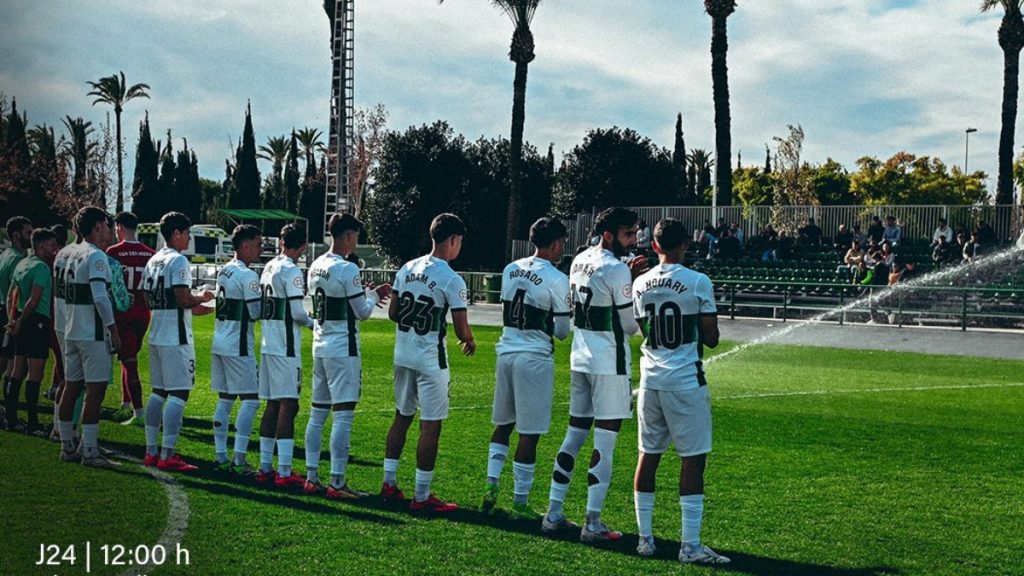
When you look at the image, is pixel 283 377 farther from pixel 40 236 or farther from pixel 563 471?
pixel 40 236

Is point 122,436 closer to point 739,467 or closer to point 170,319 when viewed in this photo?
point 170,319

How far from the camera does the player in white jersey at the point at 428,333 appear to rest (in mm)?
8336

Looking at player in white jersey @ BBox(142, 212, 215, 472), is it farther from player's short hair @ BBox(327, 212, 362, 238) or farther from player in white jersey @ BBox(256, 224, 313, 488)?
player's short hair @ BBox(327, 212, 362, 238)

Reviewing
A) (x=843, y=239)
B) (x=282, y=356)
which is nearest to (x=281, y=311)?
(x=282, y=356)

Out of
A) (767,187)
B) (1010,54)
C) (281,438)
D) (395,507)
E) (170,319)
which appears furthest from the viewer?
(767,187)

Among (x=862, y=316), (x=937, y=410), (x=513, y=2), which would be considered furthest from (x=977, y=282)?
(x=513, y=2)

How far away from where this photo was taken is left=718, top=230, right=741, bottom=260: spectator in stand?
38375 millimetres

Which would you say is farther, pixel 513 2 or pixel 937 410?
→ pixel 513 2

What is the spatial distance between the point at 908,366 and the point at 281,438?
53.0 feet

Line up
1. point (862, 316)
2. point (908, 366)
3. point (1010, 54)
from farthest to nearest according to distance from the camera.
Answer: point (1010, 54), point (862, 316), point (908, 366)

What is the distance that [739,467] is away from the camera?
10.7 metres

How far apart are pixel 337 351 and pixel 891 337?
21.9 meters

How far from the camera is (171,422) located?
9984 millimetres

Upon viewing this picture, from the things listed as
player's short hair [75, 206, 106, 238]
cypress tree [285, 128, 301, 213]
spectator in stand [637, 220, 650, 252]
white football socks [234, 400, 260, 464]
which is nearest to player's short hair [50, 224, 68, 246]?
player's short hair [75, 206, 106, 238]
